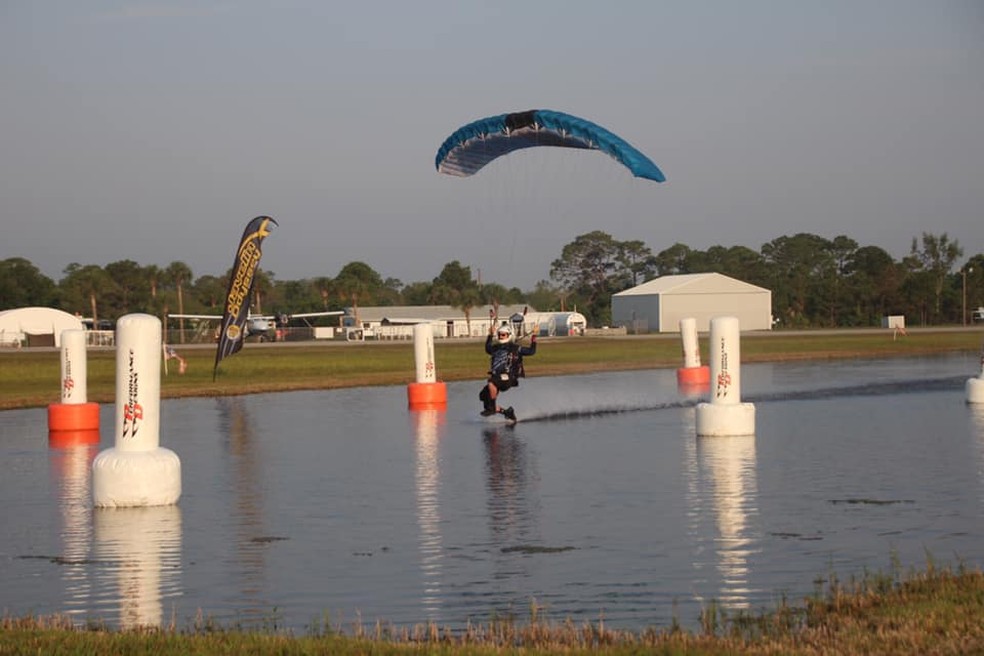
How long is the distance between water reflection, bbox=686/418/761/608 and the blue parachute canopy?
671 centimetres

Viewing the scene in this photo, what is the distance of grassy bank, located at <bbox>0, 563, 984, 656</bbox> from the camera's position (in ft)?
28.3

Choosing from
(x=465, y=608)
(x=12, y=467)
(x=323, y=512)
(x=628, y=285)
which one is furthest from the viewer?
(x=628, y=285)

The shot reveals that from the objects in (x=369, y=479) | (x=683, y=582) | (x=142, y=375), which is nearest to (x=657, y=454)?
(x=369, y=479)

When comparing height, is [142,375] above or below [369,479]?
above

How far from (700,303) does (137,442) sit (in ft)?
A: 385

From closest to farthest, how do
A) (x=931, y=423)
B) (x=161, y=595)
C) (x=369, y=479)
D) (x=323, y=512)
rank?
(x=161, y=595) → (x=323, y=512) → (x=369, y=479) → (x=931, y=423)

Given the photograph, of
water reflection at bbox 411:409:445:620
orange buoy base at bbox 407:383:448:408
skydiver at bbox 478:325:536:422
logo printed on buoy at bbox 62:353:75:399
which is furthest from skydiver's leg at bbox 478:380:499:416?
logo printed on buoy at bbox 62:353:75:399

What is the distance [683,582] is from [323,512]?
610 cm

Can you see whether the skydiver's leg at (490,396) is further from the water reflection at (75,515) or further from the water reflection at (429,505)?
the water reflection at (75,515)

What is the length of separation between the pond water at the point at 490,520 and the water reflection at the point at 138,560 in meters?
0.04

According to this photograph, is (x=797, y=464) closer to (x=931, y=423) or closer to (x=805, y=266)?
(x=931, y=423)

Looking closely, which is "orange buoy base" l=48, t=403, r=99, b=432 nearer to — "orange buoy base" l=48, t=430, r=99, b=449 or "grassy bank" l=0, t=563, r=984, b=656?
"orange buoy base" l=48, t=430, r=99, b=449

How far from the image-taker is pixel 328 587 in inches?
465

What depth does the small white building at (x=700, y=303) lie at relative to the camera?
130 metres
